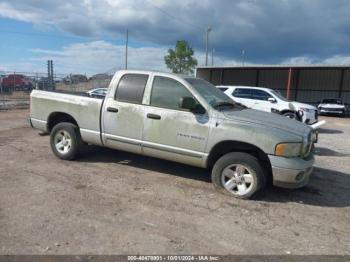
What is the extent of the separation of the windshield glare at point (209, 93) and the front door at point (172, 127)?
0.72 ft

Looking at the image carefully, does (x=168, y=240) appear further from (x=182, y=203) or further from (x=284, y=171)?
(x=284, y=171)

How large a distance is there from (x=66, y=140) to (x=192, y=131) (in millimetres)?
2899

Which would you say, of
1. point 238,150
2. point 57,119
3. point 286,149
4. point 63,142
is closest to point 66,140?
point 63,142

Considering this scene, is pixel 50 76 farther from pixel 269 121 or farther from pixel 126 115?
pixel 269 121

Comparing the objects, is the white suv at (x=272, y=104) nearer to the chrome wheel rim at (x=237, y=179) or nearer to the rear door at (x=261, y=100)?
the rear door at (x=261, y=100)

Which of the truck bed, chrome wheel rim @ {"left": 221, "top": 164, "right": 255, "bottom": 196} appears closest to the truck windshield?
chrome wheel rim @ {"left": 221, "top": 164, "right": 255, "bottom": 196}

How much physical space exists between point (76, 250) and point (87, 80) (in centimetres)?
2560

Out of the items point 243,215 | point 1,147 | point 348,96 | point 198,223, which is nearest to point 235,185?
point 243,215

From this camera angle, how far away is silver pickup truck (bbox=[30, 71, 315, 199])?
4723 millimetres

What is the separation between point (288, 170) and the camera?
461cm

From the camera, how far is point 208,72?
32531 mm

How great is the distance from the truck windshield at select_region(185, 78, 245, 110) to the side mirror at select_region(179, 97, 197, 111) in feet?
0.95

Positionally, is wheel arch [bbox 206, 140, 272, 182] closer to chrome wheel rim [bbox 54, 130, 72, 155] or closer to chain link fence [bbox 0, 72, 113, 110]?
chrome wheel rim [bbox 54, 130, 72, 155]

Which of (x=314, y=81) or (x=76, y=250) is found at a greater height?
(x=314, y=81)
